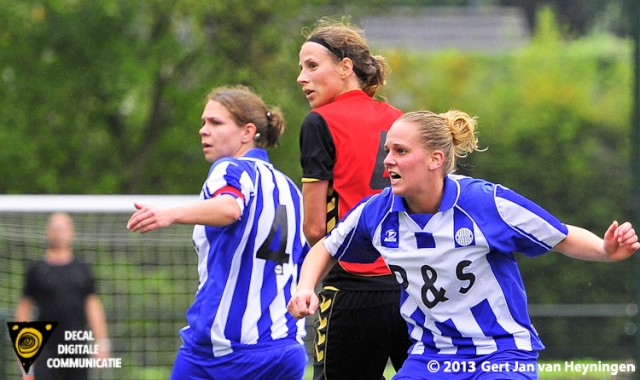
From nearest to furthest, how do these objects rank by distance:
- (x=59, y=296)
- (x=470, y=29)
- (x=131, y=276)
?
(x=59, y=296) < (x=131, y=276) < (x=470, y=29)

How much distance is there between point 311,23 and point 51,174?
3669mm

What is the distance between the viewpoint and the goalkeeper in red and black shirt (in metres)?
4.84

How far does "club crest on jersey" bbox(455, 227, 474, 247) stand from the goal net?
3.64 meters

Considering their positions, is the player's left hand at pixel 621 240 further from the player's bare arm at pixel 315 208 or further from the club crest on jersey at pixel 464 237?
the player's bare arm at pixel 315 208

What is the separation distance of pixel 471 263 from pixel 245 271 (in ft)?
3.79

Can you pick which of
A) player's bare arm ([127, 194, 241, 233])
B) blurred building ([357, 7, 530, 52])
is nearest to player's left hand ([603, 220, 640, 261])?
player's bare arm ([127, 194, 241, 233])

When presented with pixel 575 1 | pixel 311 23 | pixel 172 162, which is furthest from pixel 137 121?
pixel 575 1

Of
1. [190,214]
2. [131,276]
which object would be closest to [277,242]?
[190,214]

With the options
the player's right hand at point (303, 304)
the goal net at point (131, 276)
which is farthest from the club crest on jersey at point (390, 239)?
the goal net at point (131, 276)

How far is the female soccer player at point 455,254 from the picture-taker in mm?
4266

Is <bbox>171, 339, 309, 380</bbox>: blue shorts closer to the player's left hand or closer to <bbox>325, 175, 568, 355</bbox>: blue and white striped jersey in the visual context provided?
<bbox>325, 175, 568, 355</bbox>: blue and white striped jersey

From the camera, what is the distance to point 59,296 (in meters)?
7.48

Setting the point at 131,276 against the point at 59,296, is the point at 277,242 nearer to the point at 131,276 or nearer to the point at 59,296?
the point at 59,296

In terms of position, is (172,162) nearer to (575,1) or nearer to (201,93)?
(201,93)
